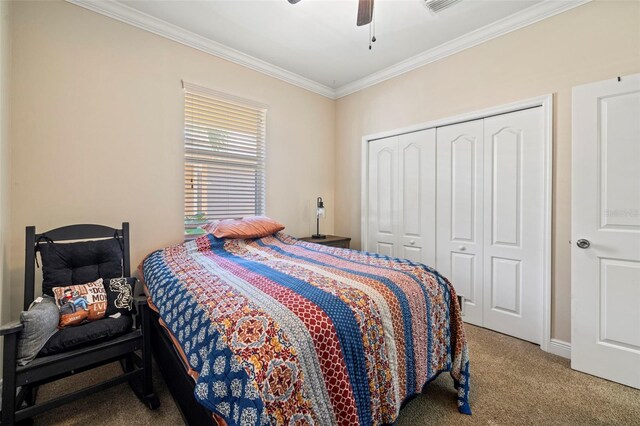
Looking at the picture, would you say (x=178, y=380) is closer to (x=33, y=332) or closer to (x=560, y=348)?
(x=33, y=332)

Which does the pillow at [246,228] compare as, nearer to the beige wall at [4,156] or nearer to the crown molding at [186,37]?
the beige wall at [4,156]

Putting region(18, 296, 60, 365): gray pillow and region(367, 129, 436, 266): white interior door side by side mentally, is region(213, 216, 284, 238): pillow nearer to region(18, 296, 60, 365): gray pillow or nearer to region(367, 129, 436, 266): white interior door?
region(18, 296, 60, 365): gray pillow

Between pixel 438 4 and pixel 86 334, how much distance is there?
132 inches

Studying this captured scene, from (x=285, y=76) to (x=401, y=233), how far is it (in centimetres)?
243

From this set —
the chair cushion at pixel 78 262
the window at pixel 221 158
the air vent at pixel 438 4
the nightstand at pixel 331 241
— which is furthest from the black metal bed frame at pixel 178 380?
the air vent at pixel 438 4

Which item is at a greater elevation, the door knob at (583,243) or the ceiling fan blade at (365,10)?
the ceiling fan blade at (365,10)

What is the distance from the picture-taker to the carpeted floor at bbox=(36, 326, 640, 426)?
157cm

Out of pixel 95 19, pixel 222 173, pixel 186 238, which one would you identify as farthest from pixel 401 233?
pixel 95 19

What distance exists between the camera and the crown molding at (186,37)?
7.52 feet

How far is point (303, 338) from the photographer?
104cm

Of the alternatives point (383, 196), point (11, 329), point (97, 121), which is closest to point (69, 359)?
point (11, 329)

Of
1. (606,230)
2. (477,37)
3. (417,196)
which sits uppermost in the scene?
(477,37)

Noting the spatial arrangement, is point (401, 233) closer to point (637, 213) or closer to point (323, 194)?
point (323, 194)

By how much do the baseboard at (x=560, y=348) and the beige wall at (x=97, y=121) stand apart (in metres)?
3.45
